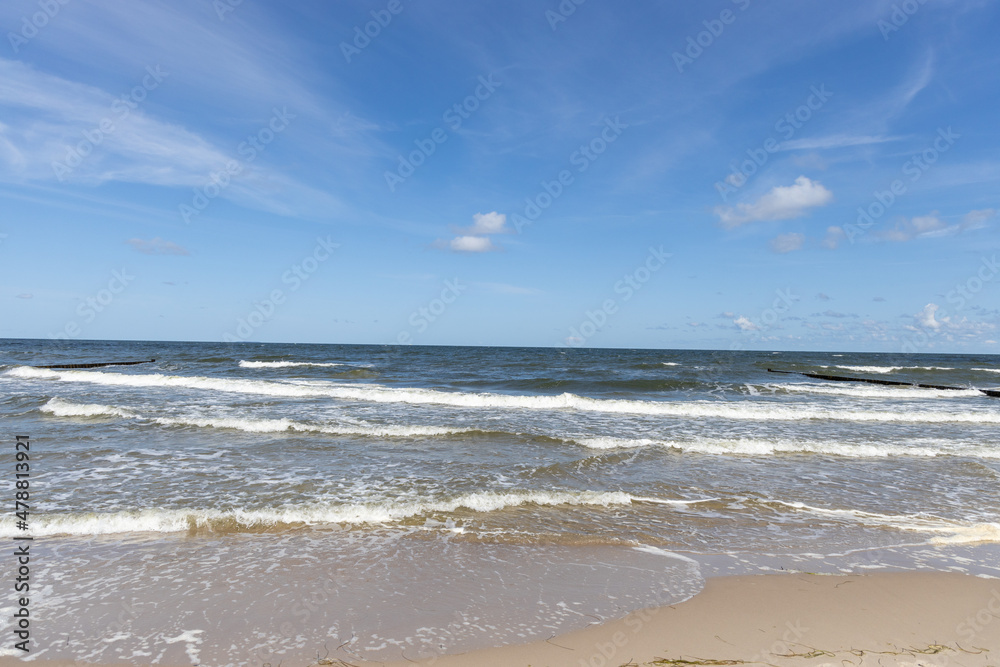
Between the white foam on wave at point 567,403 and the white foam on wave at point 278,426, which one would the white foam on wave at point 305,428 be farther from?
the white foam on wave at point 567,403

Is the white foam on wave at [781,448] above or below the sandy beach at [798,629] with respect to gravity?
above

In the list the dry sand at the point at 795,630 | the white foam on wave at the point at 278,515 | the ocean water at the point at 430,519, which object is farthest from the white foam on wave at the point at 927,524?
the white foam on wave at the point at 278,515

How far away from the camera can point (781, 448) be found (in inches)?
481

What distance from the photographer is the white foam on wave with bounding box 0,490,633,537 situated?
21.3 feet

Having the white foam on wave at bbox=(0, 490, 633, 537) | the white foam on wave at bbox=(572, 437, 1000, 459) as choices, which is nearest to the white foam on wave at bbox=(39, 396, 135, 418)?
the white foam on wave at bbox=(0, 490, 633, 537)

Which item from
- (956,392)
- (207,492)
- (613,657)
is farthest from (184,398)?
(956,392)

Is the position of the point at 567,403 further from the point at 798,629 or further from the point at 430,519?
the point at 798,629

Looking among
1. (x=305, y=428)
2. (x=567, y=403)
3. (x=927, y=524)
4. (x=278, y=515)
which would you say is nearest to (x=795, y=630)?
(x=927, y=524)

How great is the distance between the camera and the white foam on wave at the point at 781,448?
39.0 feet

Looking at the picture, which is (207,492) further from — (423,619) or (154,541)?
(423,619)

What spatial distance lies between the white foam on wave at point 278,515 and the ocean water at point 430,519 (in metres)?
0.03

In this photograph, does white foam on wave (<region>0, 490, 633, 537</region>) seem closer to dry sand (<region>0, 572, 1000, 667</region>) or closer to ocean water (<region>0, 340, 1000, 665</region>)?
ocean water (<region>0, 340, 1000, 665</region>)

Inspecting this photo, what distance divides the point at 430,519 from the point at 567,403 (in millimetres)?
14112

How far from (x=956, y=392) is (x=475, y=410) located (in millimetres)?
26862
